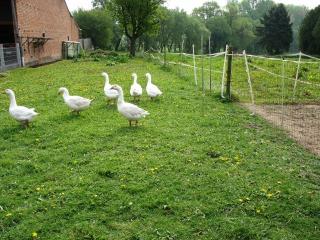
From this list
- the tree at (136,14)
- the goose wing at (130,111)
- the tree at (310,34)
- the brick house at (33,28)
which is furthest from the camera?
the tree at (310,34)

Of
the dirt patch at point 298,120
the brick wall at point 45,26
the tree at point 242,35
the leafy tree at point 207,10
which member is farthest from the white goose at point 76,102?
the leafy tree at point 207,10

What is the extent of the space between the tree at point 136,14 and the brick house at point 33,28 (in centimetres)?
651

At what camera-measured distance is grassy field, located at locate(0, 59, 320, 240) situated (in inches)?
233

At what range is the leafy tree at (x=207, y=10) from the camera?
117438 millimetres

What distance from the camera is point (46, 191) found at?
6.91 meters

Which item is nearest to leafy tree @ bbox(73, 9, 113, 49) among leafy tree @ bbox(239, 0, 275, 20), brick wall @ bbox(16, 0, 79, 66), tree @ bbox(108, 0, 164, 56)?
brick wall @ bbox(16, 0, 79, 66)

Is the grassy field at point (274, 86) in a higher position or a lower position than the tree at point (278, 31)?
lower

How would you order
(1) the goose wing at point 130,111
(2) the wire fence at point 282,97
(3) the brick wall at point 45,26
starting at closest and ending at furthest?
(1) the goose wing at point 130,111 < (2) the wire fence at point 282,97 < (3) the brick wall at point 45,26

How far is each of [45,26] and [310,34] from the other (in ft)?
125

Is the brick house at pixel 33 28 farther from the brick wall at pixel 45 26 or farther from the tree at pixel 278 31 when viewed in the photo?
the tree at pixel 278 31

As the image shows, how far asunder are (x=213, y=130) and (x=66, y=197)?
516 centimetres

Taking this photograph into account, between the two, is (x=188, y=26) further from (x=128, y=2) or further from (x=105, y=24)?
(x=128, y=2)

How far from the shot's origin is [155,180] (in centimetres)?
735

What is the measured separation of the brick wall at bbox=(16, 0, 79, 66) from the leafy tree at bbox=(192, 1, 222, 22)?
74488 millimetres
